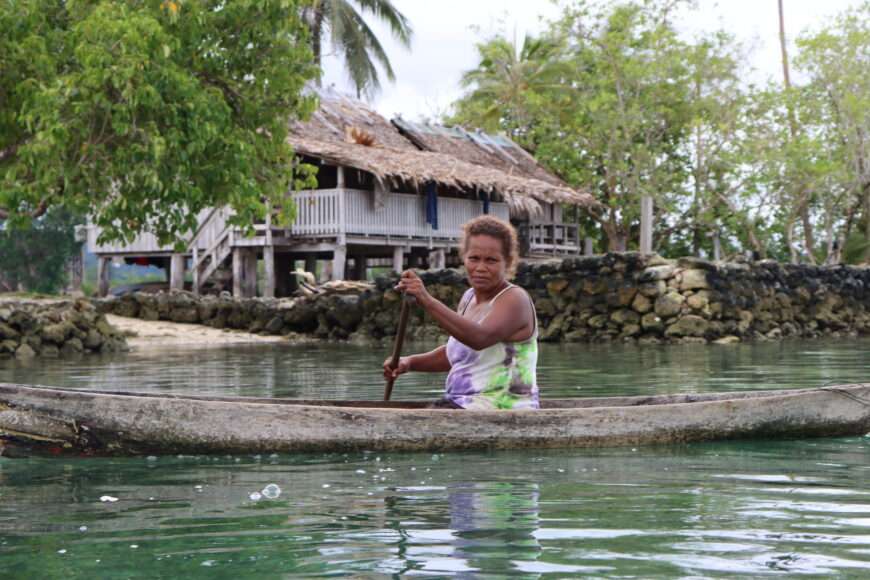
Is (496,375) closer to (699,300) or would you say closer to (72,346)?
A: (72,346)

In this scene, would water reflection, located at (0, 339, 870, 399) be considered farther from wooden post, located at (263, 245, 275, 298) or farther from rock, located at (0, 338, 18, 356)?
wooden post, located at (263, 245, 275, 298)

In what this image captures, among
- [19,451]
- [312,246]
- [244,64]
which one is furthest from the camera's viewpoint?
[312,246]

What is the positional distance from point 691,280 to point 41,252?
69.6 feet

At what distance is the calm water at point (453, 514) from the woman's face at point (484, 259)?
925mm

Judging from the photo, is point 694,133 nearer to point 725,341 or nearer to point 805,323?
point 805,323

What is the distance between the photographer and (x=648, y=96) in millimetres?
27078

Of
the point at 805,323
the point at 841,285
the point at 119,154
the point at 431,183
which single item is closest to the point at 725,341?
the point at 805,323

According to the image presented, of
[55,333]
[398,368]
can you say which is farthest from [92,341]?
[398,368]

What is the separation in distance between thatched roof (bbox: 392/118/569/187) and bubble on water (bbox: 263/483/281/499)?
2233 cm

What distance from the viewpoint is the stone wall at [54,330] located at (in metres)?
16.3

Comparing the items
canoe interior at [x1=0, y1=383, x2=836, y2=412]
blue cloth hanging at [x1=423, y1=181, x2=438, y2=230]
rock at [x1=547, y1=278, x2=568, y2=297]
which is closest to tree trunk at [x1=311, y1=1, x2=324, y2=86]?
blue cloth hanging at [x1=423, y1=181, x2=438, y2=230]

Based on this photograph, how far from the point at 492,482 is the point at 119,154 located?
8580 mm

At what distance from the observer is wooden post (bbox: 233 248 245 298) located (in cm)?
2342

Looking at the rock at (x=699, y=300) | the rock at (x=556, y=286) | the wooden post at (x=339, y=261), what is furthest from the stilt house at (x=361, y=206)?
the rock at (x=699, y=300)
